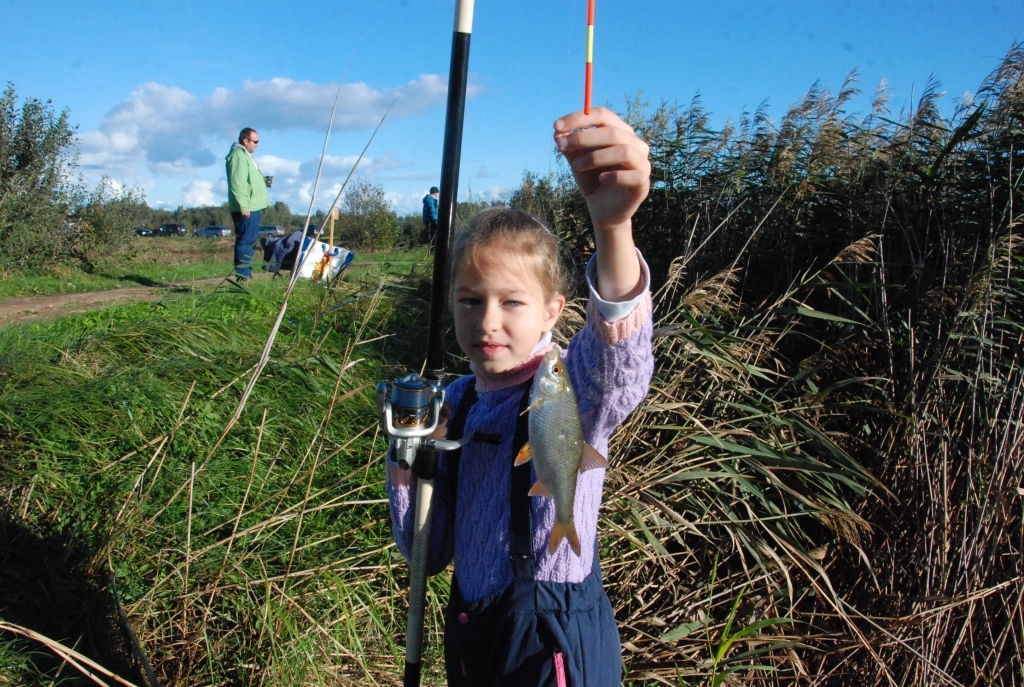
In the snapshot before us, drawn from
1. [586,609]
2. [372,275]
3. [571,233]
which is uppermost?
[571,233]

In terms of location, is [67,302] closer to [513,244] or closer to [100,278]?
[100,278]

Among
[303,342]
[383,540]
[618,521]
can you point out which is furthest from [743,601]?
[303,342]

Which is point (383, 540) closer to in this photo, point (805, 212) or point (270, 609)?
point (270, 609)

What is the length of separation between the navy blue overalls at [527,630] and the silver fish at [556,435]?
200mm

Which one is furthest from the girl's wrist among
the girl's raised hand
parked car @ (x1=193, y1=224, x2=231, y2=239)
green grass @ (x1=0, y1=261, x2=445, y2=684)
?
parked car @ (x1=193, y1=224, x2=231, y2=239)

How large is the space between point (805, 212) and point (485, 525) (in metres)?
3.62

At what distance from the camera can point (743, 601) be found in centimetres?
328

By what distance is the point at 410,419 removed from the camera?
59.6 inches

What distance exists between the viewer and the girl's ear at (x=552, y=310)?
170 cm

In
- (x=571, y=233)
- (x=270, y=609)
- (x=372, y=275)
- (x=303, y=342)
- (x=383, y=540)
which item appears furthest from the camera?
(x=372, y=275)

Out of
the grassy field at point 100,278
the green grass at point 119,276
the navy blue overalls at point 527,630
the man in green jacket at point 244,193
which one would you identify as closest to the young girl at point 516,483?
the navy blue overalls at point 527,630

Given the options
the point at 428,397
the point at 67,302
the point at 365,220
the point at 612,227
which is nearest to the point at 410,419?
the point at 428,397

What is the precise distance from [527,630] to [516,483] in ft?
1.01

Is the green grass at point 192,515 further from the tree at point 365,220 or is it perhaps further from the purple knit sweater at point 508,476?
the tree at point 365,220
